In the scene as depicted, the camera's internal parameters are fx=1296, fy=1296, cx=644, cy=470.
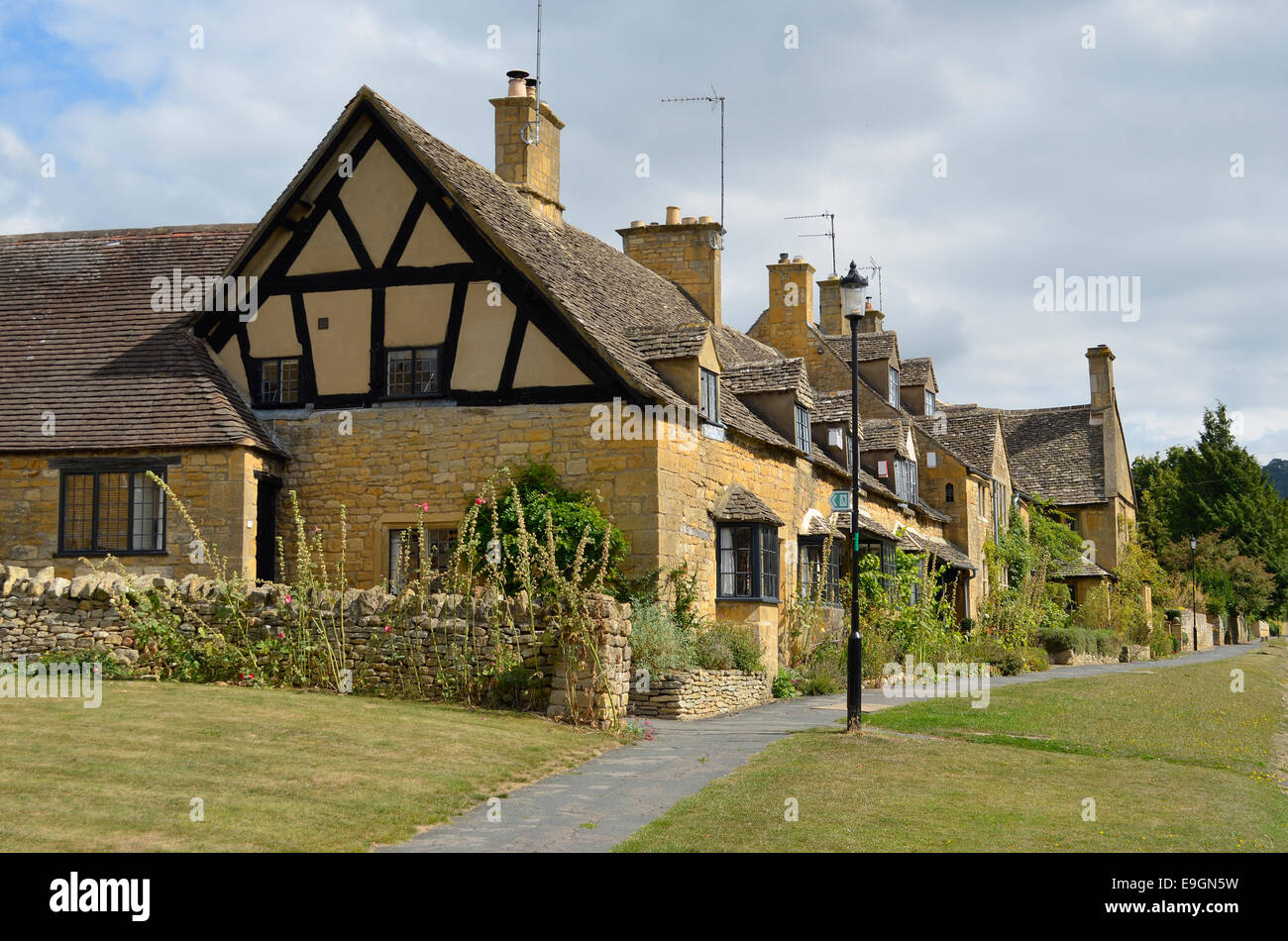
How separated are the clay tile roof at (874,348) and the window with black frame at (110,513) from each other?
2285cm

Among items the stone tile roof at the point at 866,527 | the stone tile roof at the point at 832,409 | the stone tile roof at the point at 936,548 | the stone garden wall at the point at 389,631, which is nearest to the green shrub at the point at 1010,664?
the stone tile roof at the point at 936,548

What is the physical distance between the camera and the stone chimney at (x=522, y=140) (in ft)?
83.4

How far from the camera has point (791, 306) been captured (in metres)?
38.0

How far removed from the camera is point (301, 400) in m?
21.5

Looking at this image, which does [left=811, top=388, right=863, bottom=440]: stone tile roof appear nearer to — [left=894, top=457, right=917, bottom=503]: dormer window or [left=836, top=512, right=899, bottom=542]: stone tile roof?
[left=836, top=512, right=899, bottom=542]: stone tile roof

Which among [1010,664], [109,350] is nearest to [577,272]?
[109,350]

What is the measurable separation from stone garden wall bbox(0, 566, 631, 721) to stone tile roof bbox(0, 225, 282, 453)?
3.68 metres

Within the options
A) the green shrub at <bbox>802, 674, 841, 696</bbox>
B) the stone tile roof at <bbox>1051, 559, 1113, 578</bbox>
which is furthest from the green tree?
the green shrub at <bbox>802, 674, 841, 696</bbox>

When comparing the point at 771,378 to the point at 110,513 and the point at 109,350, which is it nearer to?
the point at 109,350

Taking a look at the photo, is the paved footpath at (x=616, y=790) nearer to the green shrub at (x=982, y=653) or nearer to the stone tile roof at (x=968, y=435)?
the green shrub at (x=982, y=653)

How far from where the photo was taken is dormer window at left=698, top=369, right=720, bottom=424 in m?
21.2

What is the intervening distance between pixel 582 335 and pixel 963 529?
21.4m

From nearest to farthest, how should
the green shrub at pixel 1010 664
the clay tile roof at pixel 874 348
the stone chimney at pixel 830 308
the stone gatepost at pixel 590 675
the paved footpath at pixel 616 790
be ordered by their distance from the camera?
1. the paved footpath at pixel 616 790
2. the stone gatepost at pixel 590 675
3. the green shrub at pixel 1010 664
4. the clay tile roof at pixel 874 348
5. the stone chimney at pixel 830 308
